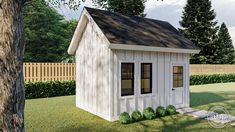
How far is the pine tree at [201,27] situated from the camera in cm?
3416

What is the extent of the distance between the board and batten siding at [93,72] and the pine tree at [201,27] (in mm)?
27637

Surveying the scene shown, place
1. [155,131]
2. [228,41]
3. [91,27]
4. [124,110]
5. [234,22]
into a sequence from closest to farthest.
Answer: [155,131] → [124,110] → [91,27] → [228,41] → [234,22]

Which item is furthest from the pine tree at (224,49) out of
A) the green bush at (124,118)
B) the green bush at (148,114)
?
the green bush at (124,118)

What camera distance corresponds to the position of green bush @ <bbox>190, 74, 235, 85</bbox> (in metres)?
24.1

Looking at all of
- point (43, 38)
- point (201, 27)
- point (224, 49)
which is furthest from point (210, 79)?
point (43, 38)

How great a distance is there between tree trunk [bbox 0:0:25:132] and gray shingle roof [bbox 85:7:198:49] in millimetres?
4652

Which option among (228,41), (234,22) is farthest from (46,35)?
(234,22)

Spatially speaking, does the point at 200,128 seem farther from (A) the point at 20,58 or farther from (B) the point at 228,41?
(B) the point at 228,41

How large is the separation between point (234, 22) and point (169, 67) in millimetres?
47192

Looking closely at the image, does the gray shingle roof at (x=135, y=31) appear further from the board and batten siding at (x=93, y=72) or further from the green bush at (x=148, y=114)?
the green bush at (x=148, y=114)

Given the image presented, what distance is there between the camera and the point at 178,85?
410 inches

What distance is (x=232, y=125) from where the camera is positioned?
7.65 metres

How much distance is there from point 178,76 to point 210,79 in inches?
687

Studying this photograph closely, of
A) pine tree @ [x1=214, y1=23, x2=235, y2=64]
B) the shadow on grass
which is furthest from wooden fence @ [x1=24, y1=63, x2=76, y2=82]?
pine tree @ [x1=214, y1=23, x2=235, y2=64]
